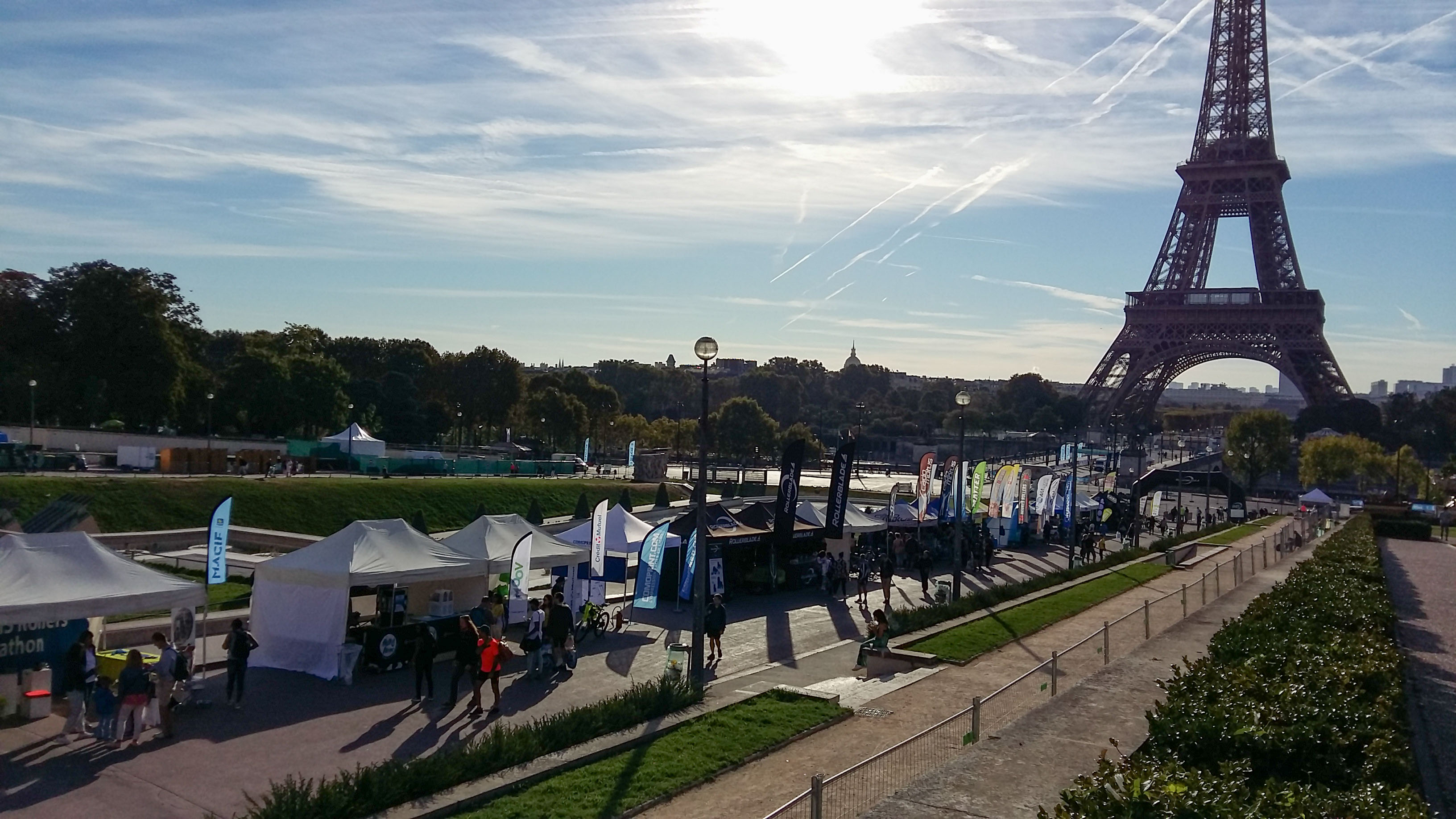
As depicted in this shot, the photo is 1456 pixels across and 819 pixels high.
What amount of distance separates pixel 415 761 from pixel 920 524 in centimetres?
2450

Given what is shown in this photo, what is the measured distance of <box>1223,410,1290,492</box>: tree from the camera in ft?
283

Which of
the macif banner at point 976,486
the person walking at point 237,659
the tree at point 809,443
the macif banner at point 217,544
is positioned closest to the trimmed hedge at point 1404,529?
the macif banner at point 976,486

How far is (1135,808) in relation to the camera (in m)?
6.51

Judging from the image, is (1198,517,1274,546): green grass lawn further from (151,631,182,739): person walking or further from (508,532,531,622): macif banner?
(151,631,182,739): person walking

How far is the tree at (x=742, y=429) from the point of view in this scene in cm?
8356

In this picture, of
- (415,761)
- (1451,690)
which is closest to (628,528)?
(415,761)

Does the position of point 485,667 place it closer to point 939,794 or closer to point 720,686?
point 720,686

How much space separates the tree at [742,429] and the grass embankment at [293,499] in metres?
32.9

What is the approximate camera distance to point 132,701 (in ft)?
39.8

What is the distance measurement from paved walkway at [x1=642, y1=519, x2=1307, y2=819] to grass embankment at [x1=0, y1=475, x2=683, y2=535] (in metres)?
21.4

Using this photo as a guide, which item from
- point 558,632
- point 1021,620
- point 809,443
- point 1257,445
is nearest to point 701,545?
point 558,632

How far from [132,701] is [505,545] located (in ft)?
26.6

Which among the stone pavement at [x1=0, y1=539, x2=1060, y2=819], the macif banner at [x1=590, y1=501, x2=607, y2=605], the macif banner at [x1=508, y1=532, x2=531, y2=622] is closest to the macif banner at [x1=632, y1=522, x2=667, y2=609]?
the macif banner at [x1=590, y1=501, x2=607, y2=605]

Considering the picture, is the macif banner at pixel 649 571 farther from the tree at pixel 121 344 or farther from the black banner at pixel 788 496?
the tree at pixel 121 344
